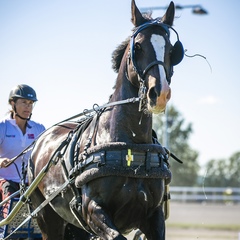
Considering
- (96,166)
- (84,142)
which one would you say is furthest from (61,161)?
(96,166)

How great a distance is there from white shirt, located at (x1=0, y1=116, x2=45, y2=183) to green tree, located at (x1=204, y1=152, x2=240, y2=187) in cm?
6448

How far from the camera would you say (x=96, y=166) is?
19.7ft

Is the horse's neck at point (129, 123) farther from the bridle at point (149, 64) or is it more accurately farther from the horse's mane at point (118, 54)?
the horse's mane at point (118, 54)

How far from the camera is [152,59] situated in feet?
18.8

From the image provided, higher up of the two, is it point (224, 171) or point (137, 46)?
point (137, 46)

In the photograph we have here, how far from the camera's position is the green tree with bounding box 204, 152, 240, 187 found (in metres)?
74.1

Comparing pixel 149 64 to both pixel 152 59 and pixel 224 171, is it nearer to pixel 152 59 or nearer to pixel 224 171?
pixel 152 59

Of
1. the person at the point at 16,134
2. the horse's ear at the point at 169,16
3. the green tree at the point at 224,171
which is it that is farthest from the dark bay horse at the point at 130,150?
the green tree at the point at 224,171

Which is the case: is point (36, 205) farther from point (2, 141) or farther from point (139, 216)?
point (139, 216)

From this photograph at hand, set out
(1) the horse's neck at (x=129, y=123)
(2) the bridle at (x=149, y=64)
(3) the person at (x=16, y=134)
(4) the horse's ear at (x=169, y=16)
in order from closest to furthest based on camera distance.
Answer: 1. (2) the bridle at (x=149, y=64)
2. (1) the horse's neck at (x=129, y=123)
3. (4) the horse's ear at (x=169, y=16)
4. (3) the person at (x=16, y=134)

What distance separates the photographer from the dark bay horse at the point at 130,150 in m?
5.77

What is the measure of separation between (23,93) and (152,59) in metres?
3.28

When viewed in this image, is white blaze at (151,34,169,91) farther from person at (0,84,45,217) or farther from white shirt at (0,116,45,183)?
white shirt at (0,116,45,183)

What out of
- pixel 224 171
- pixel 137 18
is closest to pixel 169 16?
pixel 137 18
